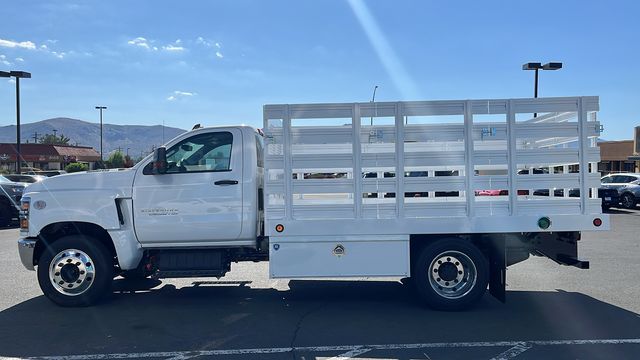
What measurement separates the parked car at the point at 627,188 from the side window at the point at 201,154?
21.0 metres

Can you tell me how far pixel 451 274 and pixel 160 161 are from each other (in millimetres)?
3880

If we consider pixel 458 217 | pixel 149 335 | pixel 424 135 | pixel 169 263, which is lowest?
pixel 149 335

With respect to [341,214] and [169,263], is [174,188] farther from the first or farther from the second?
[341,214]

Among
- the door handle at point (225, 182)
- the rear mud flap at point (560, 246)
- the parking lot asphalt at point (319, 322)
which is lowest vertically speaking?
the parking lot asphalt at point (319, 322)

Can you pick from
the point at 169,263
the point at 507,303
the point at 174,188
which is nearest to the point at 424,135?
the point at 507,303

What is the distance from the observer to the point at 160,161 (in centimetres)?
670

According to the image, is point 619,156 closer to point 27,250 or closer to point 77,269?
point 77,269

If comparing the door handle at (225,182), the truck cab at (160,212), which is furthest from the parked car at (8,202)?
the door handle at (225,182)

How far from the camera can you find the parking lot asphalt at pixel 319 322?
532cm

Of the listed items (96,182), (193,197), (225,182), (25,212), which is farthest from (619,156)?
(25,212)

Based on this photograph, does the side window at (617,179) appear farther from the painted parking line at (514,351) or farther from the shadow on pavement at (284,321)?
the painted parking line at (514,351)

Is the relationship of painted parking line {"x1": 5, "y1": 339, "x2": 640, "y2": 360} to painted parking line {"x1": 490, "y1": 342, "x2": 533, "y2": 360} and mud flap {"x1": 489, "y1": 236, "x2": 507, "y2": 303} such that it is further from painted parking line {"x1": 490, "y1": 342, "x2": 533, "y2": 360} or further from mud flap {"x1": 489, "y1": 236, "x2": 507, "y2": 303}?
mud flap {"x1": 489, "y1": 236, "x2": 507, "y2": 303}

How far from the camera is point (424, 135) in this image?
21.4 ft

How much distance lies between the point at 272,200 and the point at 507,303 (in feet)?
11.3
